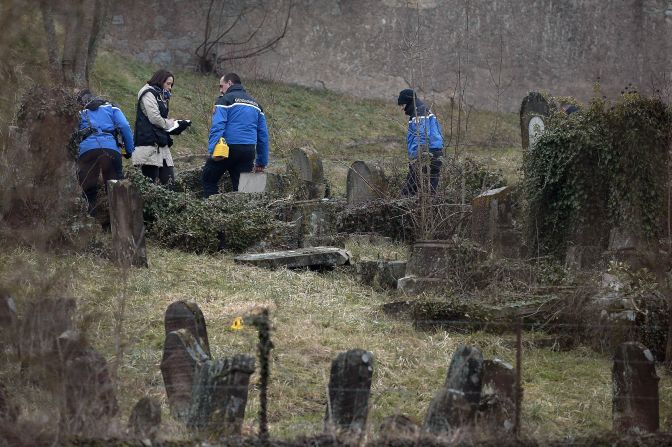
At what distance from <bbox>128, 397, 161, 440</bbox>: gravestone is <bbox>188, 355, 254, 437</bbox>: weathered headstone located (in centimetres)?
27

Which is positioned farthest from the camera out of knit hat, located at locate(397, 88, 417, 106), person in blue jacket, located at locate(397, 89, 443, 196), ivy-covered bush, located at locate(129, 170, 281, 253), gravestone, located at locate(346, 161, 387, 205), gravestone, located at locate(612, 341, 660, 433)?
knit hat, located at locate(397, 88, 417, 106)

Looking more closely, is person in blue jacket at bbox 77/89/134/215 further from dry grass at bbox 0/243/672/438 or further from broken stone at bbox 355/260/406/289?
broken stone at bbox 355/260/406/289

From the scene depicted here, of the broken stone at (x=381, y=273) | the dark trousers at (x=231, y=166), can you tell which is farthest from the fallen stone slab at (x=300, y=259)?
the dark trousers at (x=231, y=166)

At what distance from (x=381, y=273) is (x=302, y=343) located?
2.72 m

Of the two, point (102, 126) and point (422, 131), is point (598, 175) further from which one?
point (102, 126)

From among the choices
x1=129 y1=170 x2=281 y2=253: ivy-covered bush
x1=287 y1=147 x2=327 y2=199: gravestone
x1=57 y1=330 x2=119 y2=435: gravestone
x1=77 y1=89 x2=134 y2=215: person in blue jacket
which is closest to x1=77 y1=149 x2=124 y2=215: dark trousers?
x1=77 y1=89 x2=134 y2=215: person in blue jacket

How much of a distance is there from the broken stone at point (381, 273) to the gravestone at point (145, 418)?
5.59m

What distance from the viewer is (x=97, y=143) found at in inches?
512

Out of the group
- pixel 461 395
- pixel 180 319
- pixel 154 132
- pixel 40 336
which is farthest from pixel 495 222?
pixel 40 336

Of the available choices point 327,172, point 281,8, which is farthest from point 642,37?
point 327,172

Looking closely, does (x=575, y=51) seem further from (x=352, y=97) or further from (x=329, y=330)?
(x=329, y=330)

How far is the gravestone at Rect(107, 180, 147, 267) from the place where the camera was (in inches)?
445

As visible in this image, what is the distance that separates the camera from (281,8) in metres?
24.7

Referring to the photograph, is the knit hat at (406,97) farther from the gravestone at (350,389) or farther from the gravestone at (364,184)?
the gravestone at (350,389)
